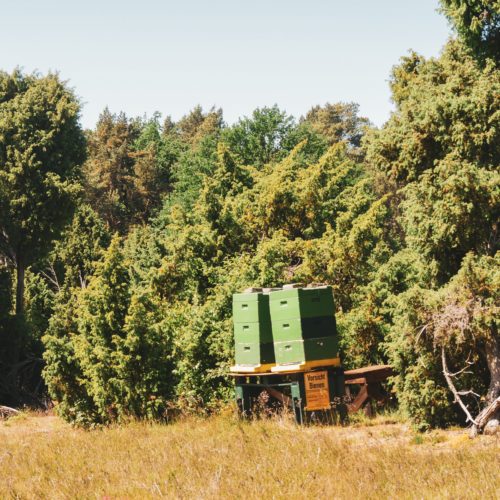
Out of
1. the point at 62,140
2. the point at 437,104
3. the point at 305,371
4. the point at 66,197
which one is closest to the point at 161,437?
the point at 305,371

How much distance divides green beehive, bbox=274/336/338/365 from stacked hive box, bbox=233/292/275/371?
313 millimetres

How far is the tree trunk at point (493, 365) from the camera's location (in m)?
11.3

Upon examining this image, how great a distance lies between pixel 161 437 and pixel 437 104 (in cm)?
769

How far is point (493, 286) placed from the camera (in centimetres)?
1085

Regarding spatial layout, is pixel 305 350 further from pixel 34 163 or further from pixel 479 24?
pixel 34 163

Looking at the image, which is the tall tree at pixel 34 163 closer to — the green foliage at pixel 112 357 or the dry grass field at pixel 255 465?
the green foliage at pixel 112 357

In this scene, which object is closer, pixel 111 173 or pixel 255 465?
pixel 255 465

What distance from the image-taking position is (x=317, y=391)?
12.7 m

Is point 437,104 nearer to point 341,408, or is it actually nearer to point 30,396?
point 341,408

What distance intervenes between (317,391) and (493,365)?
10.6 feet

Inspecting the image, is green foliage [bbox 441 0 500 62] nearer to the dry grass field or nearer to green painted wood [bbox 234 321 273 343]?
green painted wood [bbox 234 321 273 343]

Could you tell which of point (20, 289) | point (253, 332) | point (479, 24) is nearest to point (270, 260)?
point (253, 332)

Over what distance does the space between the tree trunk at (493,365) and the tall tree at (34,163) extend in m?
17.9

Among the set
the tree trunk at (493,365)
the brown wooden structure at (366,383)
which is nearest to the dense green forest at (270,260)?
the tree trunk at (493,365)
